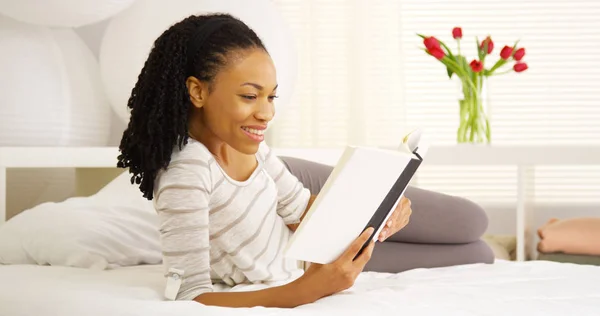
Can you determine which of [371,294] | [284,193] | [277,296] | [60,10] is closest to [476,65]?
[60,10]

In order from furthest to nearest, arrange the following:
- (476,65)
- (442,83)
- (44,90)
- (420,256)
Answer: (442,83), (476,65), (44,90), (420,256)

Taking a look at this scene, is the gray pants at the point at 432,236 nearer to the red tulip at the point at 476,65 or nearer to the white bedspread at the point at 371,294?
the white bedspread at the point at 371,294

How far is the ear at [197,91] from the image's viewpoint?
1.12 meters

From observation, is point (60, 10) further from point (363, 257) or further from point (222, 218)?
point (363, 257)

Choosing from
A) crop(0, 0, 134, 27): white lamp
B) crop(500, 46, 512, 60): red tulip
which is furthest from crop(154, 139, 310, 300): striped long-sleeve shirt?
crop(500, 46, 512, 60): red tulip

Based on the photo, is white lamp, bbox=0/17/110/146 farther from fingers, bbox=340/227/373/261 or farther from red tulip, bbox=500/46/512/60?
fingers, bbox=340/227/373/261

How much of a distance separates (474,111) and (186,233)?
165 cm

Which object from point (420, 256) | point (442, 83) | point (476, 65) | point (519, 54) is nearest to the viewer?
point (420, 256)

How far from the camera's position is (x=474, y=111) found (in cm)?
255

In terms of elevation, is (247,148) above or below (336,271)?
above

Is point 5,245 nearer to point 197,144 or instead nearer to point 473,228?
point 197,144

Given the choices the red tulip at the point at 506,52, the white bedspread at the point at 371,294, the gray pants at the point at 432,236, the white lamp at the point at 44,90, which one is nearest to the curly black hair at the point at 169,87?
the white bedspread at the point at 371,294

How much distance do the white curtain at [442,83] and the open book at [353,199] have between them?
1787 mm

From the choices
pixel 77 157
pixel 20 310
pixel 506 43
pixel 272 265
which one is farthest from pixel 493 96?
pixel 20 310
